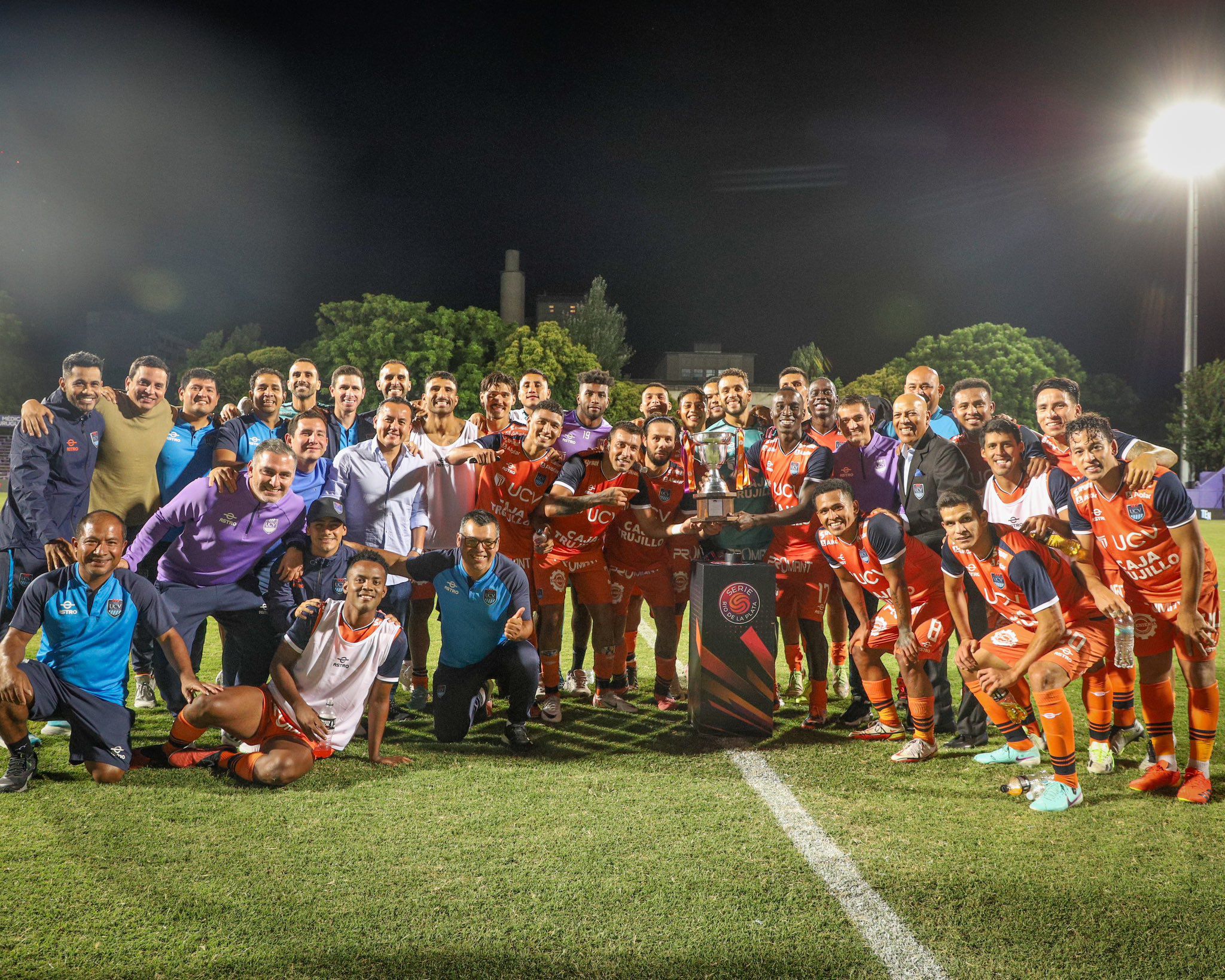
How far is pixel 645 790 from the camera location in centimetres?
392

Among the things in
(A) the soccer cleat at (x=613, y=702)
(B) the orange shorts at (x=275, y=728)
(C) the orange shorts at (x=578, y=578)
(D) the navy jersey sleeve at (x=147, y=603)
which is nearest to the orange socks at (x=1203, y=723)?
(A) the soccer cleat at (x=613, y=702)

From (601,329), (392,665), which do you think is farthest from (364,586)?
(601,329)

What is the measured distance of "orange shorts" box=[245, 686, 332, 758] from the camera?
13.6ft

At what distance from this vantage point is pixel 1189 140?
752 inches

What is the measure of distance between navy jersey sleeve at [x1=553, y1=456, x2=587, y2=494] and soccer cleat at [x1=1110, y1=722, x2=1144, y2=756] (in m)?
3.38

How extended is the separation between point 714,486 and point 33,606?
11.8 feet

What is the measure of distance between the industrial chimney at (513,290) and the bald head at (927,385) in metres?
54.2

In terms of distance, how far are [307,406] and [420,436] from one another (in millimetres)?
895

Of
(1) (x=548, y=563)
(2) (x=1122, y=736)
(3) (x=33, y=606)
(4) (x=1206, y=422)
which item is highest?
(4) (x=1206, y=422)

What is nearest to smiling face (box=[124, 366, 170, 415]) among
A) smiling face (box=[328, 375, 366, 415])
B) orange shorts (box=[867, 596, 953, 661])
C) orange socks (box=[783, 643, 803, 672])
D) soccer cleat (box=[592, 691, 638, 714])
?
smiling face (box=[328, 375, 366, 415])

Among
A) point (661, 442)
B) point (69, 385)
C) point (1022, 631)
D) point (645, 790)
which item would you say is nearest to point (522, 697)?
point (645, 790)

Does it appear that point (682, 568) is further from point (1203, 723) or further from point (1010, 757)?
point (1203, 723)

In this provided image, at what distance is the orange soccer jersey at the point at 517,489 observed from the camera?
5840 millimetres

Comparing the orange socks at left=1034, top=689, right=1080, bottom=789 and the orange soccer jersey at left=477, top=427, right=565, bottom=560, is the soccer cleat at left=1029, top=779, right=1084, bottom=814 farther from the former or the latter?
the orange soccer jersey at left=477, top=427, right=565, bottom=560
